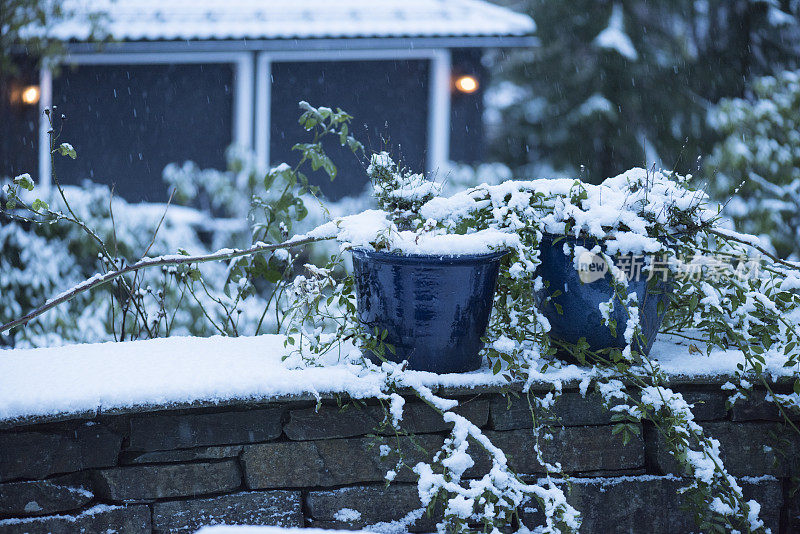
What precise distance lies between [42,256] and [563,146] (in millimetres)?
8316

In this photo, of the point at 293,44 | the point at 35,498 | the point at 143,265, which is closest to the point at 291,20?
the point at 293,44

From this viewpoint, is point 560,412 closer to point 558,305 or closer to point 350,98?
point 558,305

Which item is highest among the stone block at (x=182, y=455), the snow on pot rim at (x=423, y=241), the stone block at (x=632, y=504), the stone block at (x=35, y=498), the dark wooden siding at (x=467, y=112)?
the dark wooden siding at (x=467, y=112)

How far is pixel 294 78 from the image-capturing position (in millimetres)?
7398

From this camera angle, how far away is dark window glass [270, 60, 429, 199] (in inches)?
291

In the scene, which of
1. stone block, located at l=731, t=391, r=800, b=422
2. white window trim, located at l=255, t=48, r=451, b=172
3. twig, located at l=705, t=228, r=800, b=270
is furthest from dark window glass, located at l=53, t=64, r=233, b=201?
stone block, located at l=731, t=391, r=800, b=422

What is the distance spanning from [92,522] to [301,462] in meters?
0.48

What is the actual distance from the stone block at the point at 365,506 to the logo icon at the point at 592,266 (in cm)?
66

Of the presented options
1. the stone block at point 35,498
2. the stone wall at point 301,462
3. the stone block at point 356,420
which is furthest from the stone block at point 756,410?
the stone block at point 35,498

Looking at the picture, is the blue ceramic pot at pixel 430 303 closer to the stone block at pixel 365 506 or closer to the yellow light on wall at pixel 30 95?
the stone block at pixel 365 506

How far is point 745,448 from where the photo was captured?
190 cm

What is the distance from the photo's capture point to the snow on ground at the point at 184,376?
162 cm

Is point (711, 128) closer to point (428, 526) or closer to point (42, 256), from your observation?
point (42, 256)

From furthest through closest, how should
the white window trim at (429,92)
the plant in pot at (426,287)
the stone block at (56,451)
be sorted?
the white window trim at (429,92)
the plant in pot at (426,287)
the stone block at (56,451)
